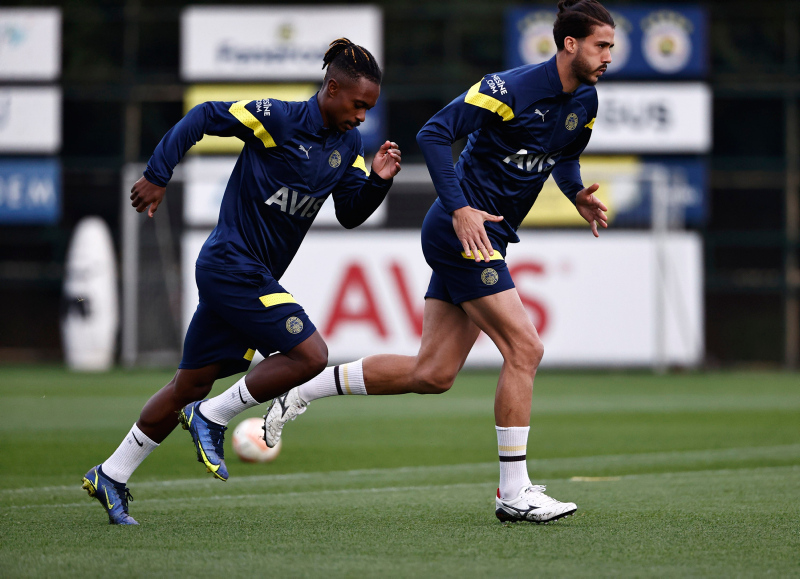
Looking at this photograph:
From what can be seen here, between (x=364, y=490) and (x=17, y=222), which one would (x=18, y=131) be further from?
(x=364, y=490)

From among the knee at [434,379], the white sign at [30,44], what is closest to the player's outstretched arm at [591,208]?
the knee at [434,379]

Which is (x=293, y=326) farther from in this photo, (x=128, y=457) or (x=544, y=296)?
(x=544, y=296)

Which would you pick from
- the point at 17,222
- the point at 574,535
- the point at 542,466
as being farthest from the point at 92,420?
the point at 17,222

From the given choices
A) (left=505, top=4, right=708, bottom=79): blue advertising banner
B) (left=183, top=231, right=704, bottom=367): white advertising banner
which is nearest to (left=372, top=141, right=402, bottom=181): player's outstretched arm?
(left=183, top=231, right=704, bottom=367): white advertising banner

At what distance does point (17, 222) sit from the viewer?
63.4 ft

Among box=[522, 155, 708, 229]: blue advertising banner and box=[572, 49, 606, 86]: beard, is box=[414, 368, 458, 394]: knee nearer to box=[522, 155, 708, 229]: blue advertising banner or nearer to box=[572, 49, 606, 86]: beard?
box=[572, 49, 606, 86]: beard

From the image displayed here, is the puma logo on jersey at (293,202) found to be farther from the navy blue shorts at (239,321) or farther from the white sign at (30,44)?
the white sign at (30,44)

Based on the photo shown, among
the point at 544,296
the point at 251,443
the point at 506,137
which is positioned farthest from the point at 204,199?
the point at 506,137

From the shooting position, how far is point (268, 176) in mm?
5031

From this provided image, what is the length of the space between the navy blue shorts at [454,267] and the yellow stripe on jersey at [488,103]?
515 mm

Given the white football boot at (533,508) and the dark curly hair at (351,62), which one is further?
the dark curly hair at (351,62)

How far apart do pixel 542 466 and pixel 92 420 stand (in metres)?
4.60

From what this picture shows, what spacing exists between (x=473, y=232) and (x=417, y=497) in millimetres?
1597

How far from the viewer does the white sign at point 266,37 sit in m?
18.5
